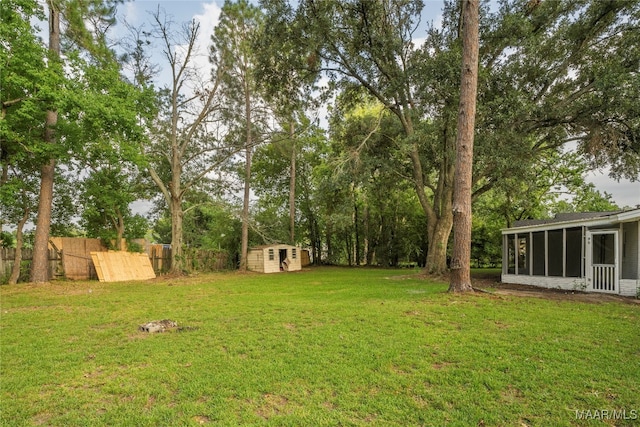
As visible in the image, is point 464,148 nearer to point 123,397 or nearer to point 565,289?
point 565,289

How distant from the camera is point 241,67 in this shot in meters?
16.2

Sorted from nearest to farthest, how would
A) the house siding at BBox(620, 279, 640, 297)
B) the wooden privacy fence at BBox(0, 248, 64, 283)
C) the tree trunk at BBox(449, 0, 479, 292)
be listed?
1. the tree trunk at BBox(449, 0, 479, 292)
2. the house siding at BBox(620, 279, 640, 297)
3. the wooden privacy fence at BBox(0, 248, 64, 283)

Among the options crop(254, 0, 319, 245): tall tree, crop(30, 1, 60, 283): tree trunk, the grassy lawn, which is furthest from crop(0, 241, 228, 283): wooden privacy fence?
crop(254, 0, 319, 245): tall tree

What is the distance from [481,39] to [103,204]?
15.3 meters

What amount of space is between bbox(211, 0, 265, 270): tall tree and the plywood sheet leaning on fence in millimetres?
5184

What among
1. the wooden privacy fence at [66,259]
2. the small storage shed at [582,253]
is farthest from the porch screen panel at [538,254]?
the wooden privacy fence at [66,259]

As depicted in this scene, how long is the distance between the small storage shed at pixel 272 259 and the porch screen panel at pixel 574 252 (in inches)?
524

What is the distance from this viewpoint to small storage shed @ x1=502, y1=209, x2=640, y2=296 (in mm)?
8820

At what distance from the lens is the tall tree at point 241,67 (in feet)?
50.0

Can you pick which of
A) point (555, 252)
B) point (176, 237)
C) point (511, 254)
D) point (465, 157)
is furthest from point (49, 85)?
point (511, 254)

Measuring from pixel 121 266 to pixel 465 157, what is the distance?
42.8 feet

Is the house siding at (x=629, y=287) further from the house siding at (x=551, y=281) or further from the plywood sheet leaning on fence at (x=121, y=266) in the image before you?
the plywood sheet leaning on fence at (x=121, y=266)

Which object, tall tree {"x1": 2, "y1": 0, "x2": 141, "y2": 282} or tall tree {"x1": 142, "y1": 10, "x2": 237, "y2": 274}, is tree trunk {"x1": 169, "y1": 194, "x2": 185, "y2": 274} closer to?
tall tree {"x1": 142, "y1": 10, "x2": 237, "y2": 274}

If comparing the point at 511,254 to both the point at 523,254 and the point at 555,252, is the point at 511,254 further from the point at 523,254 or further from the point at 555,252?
the point at 555,252
